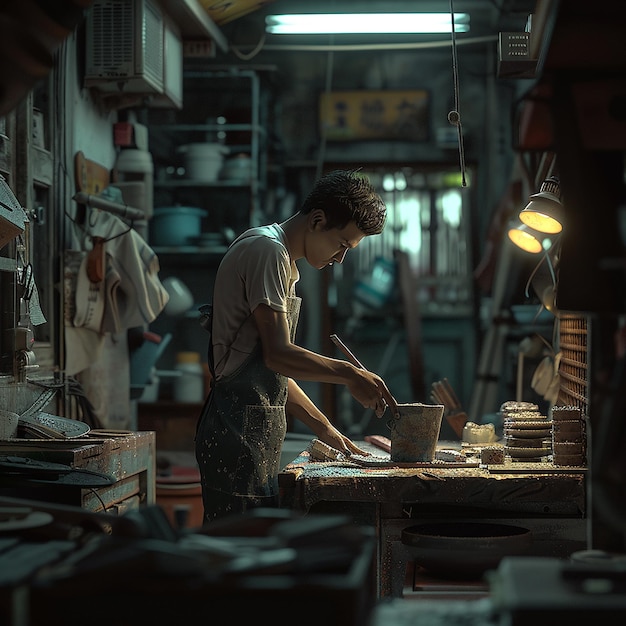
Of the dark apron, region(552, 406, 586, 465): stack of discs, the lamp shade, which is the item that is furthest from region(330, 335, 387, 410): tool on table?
the lamp shade

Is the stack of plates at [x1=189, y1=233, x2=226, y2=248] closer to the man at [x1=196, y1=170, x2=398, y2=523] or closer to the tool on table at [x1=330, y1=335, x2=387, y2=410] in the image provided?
the tool on table at [x1=330, y1=335, x2=387, y2=410]

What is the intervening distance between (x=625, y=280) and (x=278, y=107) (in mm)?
7463

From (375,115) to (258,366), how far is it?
6.04m

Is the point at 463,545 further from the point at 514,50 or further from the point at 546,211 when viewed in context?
the point at 514,50

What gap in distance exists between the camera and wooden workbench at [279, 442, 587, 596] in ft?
10.6

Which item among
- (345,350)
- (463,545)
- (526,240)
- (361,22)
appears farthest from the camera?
(361,22)

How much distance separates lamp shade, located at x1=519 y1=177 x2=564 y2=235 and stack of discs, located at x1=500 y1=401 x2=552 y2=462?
762 mm

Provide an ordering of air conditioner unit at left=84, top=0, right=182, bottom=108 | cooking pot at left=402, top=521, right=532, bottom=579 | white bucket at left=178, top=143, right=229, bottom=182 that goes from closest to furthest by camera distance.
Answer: cooking pot at left=402, top=521, right=532, bottom=579
air conditioner unit at left=84, top=0, right=182, bottom=108
white bucket at left=178, top=143, right=229, bottom=182

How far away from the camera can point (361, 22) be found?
7633 millimetres

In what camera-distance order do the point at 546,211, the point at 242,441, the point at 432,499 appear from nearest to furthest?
the point at 432,499 → the point at 242,441 → the point at 546,211

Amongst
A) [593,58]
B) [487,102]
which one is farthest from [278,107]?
[593,58]

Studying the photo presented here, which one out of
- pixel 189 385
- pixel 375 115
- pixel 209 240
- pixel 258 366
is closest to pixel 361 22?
pixel 375 115

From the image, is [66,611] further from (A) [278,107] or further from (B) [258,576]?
(A) [278,107]

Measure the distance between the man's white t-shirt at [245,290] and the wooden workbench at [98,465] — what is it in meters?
0.64
